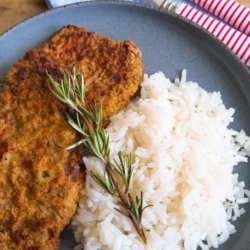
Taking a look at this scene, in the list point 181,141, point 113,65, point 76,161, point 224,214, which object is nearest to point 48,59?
point 113,65

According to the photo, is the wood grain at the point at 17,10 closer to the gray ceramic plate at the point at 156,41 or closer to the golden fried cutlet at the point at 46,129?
the gray ceramic plate at the point at 156,41

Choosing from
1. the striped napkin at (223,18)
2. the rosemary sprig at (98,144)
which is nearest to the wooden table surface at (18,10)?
the striped napkin at (223,18)

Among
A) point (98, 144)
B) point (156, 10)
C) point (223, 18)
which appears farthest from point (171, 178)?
point (223, 18)

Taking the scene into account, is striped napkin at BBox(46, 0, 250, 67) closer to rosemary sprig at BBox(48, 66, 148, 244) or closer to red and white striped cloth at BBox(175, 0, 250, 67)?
red and white striped cloth at BBox(175, 0, 250, 67)

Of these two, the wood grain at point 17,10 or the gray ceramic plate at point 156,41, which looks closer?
the gray ceramic plate at point 156,41

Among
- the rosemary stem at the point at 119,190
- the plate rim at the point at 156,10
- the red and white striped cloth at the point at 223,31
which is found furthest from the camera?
the red and white striped cloth at the point at 223,31

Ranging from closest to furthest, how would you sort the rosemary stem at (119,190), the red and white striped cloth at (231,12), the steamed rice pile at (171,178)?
the rosemary stem at (119,190) → the steamed rice pile at (171,178) → the red and white striped cloth at (231,12)
